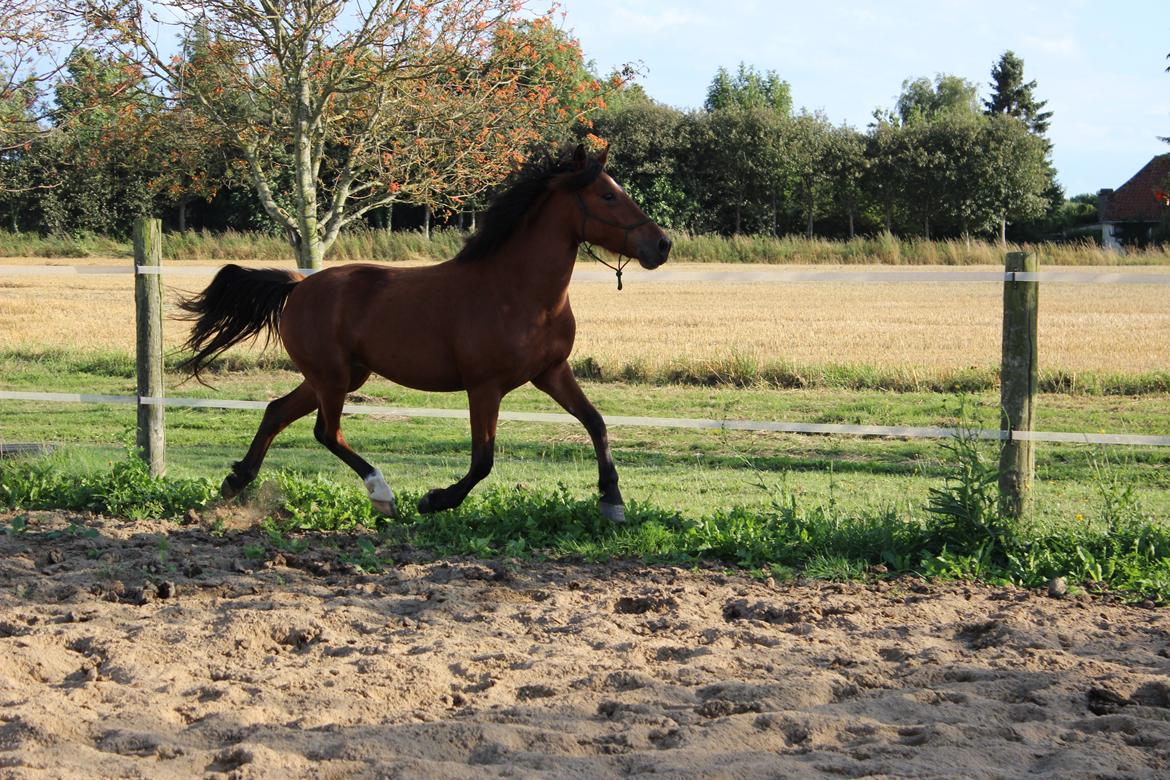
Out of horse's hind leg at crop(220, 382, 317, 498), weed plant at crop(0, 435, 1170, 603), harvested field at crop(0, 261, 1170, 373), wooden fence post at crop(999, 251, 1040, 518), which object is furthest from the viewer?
harvested field at crop(0, 261, 1170, 373)

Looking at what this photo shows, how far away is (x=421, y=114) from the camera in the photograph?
10648mm

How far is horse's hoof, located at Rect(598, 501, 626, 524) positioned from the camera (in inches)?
245

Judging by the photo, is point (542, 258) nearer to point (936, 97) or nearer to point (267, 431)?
point (267, 431)

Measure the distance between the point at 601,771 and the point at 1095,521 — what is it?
4.09 m

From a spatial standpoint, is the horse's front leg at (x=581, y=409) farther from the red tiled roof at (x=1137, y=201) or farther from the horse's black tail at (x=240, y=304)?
the red tiled roof at (x=1137, y=201)

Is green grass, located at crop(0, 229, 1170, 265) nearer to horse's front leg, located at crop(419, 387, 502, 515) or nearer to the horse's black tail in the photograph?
the horse's black tail

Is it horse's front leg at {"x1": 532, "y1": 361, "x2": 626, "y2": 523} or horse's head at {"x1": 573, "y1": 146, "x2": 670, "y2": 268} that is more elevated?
horse's head at {"x1": 573, "y1": 146, "x2": 670, "y2": 268}

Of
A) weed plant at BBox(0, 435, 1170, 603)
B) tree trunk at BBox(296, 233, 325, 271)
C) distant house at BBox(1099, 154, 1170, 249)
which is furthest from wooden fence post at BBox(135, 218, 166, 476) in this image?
distant house at BBox(1099, 154, 1170, 249)

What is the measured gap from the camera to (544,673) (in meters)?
4.14

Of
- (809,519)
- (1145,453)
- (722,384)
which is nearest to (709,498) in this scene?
(809,519)

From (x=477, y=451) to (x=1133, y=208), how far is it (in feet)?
204

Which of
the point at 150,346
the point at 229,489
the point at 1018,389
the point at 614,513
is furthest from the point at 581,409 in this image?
the point at 150,346

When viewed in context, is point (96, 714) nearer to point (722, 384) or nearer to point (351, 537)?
point (351, 537)

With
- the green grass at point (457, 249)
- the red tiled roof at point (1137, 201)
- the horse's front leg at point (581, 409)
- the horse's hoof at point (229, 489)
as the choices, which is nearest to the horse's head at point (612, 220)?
the horse's front leg at point (581, 409)
